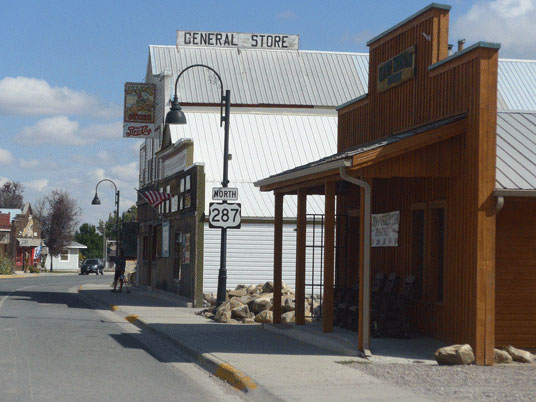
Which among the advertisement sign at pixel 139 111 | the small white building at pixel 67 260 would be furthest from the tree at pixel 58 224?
→ the advertisement sign at pixel 139 111

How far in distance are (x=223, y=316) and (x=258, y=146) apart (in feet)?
39.5

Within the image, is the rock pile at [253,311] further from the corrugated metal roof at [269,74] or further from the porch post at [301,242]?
the corrugated metal roof at [269,74]

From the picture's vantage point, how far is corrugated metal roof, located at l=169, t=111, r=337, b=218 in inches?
1213

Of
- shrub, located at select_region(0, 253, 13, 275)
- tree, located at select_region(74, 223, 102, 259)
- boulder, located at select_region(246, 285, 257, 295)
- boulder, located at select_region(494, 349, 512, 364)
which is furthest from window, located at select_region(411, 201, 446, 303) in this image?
tree, located at select_region(74, 223, 102, 259)

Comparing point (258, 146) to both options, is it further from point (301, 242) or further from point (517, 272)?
point (517, 272)

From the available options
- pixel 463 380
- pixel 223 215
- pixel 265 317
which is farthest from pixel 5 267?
pixel 463 380

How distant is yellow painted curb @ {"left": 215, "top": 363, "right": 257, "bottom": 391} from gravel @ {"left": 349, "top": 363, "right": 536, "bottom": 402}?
1855mm

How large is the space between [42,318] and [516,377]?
14435 millimetres

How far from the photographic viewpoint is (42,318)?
23344 mm

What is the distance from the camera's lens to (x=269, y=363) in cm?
1345

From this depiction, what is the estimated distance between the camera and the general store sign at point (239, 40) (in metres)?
49.3

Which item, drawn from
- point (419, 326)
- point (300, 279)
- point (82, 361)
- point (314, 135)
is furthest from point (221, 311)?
point (314, 135)

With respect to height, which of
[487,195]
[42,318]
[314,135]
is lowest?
[42,318]

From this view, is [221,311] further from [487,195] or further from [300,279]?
[487,195]
